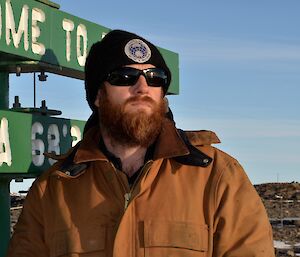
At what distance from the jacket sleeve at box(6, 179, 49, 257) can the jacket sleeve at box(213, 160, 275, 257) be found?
99 centimetres

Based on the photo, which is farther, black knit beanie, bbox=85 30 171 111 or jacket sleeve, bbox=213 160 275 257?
black knit beanie, bbox=85 30 171 111

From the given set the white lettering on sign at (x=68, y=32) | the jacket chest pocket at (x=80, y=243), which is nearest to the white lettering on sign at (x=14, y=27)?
the white lettering on sign at (x=68, y=32)

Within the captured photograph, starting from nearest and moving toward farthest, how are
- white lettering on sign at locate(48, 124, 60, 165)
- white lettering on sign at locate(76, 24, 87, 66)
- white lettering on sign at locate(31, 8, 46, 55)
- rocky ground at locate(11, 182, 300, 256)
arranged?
white lettering on sign at locate(31, 8, 46, 55)
white lettering on sign at locate(48, 124, 60, 165)
white lettering on sign at locate(76, 24, 87, 66)
rocky ground at locate(11, 182, 300, 256)

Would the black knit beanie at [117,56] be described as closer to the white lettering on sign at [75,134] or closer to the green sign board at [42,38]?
the green sign board at [42,38]

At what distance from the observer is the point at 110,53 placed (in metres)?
4.46

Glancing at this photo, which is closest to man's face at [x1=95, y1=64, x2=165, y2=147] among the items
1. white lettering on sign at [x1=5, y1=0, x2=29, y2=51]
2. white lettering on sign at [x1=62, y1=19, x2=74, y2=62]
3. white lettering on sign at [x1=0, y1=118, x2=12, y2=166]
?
white lettering on sign at [x1=0, y1=118, x2=12, y2=166]

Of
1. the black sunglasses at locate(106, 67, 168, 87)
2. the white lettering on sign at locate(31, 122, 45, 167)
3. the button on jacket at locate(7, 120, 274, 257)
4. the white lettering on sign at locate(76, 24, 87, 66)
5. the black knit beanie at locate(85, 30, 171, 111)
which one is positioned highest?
the white lettering on sign at locate(76, 24, 87, 66)

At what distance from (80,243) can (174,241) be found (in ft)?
1.65

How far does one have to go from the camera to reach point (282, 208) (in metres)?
23.2

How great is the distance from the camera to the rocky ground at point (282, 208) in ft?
49.5

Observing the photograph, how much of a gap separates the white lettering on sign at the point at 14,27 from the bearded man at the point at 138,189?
3.36 feet

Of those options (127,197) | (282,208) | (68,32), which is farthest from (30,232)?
(282,208)

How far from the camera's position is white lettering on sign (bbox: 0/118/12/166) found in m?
5.25

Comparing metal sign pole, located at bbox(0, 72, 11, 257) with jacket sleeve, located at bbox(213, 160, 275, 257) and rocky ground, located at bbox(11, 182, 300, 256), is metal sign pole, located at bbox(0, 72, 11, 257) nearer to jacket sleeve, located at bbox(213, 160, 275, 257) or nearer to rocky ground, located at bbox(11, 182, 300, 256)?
jacket sleeve, located at bbox(213, 160, 275, 257)
